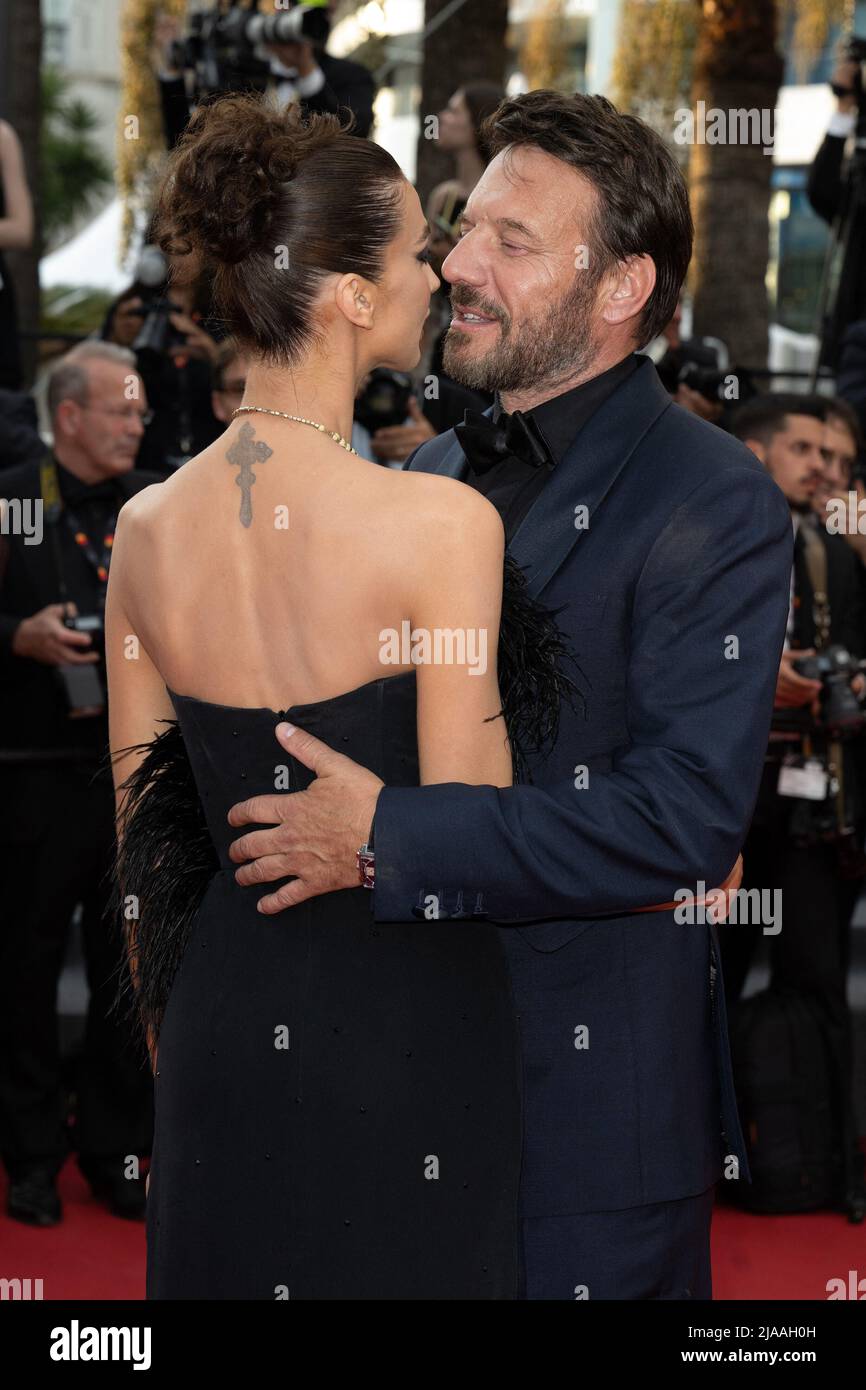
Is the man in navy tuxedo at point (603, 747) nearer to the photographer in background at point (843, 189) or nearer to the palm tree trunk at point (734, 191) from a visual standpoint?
the photographer in background at point (843, 189)

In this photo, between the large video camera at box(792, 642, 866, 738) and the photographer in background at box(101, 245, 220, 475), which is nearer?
the large video camera at box(792, 642, 866, 738)

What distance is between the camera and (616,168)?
244 cm

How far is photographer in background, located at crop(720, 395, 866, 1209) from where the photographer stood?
5004 mm

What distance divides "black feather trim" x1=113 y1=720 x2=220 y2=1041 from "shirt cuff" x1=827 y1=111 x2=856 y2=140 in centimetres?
549

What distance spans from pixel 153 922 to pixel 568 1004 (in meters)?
0.55

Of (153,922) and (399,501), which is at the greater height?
(399,501)

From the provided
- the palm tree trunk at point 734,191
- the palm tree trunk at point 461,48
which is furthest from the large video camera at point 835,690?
the palm tree trunk at point 461,48

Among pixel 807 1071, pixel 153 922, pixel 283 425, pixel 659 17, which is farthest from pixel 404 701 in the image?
pixel 659 17

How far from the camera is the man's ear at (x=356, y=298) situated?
212 centimetres

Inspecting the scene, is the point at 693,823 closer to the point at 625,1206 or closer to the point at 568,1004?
the point at 568,1004

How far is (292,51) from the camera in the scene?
6.01 metres

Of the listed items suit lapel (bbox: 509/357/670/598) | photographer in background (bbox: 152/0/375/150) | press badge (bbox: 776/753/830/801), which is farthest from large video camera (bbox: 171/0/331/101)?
suit lapel (bbox: 509/357/670/598)

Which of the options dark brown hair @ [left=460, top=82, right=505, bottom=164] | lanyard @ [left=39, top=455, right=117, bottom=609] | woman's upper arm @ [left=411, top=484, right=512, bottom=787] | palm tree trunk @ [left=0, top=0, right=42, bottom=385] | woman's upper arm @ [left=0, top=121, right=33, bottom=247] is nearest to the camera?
woman's upper arm @ [left=411, top=484, right=512, bottom=787]

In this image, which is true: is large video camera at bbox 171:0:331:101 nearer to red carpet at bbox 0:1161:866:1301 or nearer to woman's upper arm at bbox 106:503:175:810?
red carpet at bbox 0:1161:866:1301
